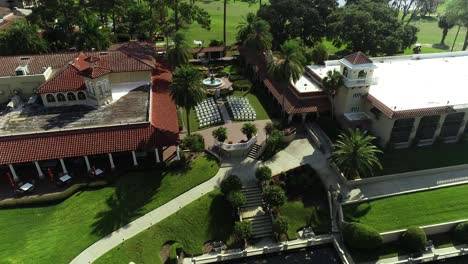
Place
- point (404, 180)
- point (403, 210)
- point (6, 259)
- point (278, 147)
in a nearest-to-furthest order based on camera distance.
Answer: point (6, 259) < point (403, 210) < point (404, 180) < point (278, 147)

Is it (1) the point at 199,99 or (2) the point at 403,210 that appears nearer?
(2) the point at 403,210

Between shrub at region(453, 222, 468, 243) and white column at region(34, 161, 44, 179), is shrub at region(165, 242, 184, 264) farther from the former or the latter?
shrub at region(453, 222, 468, 243)

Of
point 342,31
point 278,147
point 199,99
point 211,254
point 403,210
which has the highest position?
point 342,31

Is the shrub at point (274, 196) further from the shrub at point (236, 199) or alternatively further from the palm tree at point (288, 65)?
the palm tree at point (288, 65)

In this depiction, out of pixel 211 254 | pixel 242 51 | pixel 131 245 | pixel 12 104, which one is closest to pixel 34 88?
pixel 12 104

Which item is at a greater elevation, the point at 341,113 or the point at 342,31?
the point at 342,31

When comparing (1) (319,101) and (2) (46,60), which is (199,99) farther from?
(2) (46,60)

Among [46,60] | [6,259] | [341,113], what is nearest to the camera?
[6,259]

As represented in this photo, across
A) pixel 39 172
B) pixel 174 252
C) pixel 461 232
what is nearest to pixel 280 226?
pixel 174 252
